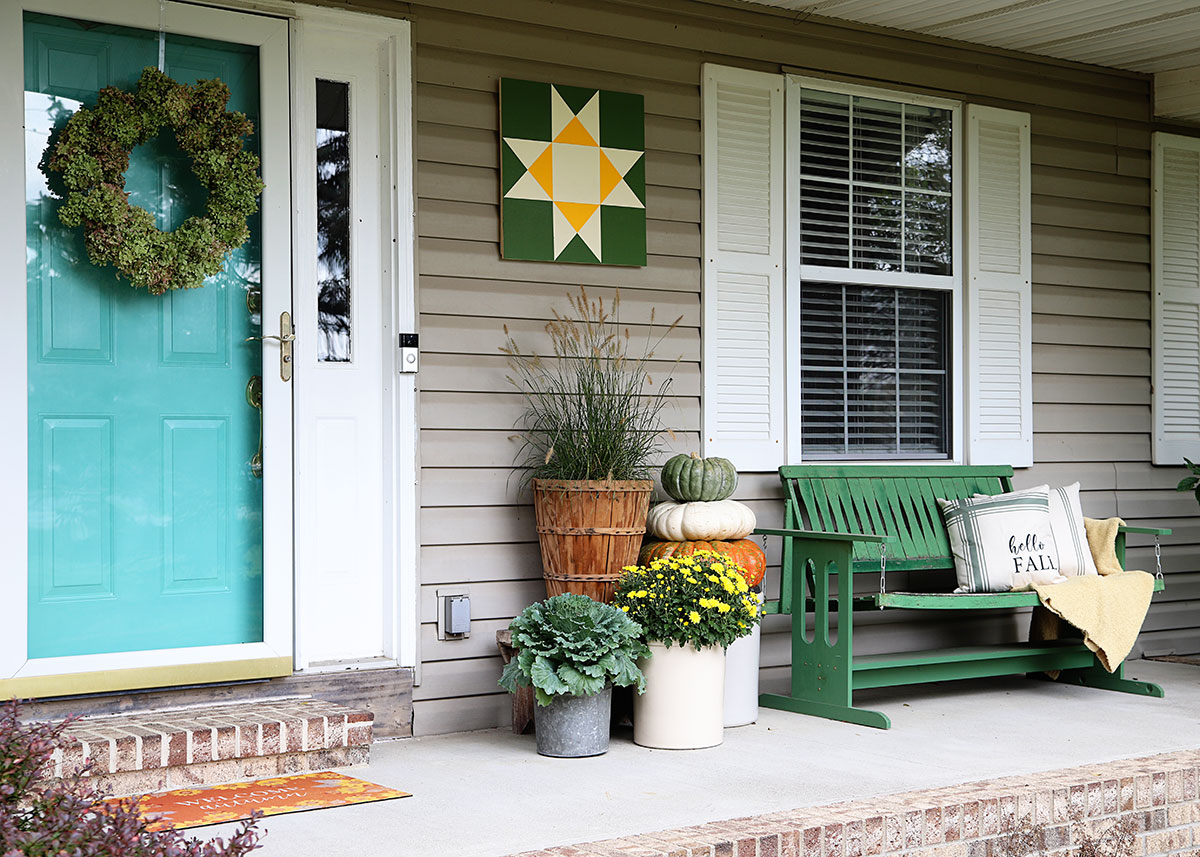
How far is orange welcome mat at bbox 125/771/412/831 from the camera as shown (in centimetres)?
322

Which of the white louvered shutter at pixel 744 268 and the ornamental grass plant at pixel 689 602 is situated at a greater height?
the white louvered shutter at pixel 744 268

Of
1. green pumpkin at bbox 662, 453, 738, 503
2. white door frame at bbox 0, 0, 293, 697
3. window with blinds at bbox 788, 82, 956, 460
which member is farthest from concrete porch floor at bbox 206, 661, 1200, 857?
window with blinds at bbox 788, 82, 956, 460

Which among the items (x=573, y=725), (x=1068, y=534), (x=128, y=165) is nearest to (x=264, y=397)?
(x=128, y=165)

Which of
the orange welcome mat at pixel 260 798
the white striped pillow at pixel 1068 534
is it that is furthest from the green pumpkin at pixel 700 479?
the orange welcome mat at pixel 260 798

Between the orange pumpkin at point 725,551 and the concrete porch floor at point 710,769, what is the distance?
533mm

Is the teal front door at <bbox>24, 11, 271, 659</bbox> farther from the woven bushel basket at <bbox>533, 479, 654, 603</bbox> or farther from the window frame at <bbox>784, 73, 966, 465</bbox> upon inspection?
the window frame at <bbox>784, 73, 966, 465</bbox>

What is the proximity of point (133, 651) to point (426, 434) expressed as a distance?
3.77 ft

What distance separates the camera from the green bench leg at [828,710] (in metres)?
4.34

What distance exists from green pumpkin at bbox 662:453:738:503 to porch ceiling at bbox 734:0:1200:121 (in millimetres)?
1861

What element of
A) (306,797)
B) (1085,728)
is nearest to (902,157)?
(1085,728)

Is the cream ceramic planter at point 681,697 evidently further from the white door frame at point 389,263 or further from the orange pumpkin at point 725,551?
the white door frame at point 389,263

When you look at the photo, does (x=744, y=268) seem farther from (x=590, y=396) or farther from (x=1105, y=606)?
(x=1105, y=606)

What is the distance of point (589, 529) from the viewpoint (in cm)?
425

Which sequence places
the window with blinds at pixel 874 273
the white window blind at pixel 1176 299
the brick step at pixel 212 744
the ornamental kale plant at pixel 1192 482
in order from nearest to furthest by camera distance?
the brick step at pixel 212 744 < the window with blinds at pixel 874 273 < the ornamental kale plant at pixel 1192 482 < the white window blind at pixel 1176 299
